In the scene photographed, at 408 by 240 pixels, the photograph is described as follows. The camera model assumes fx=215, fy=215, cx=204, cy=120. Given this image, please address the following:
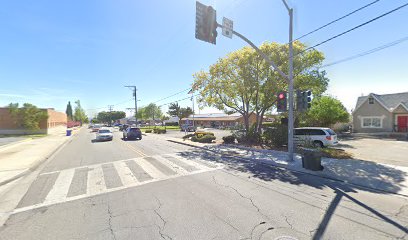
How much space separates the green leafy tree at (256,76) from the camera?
57.7ft

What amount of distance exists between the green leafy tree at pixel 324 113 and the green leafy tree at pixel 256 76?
9816mm

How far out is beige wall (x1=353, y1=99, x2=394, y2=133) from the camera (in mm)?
28205

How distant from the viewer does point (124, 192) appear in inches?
263

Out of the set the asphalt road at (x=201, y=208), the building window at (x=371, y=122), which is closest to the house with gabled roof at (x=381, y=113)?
the building window at (x=371, y=122)

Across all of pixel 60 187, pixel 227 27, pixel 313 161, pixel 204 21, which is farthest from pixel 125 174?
pixel 313 161

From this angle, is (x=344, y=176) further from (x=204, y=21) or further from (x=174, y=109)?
(x=174, y=109)

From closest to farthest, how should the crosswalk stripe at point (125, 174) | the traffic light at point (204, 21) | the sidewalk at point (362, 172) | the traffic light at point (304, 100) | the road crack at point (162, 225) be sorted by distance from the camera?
the road crack at point (162, 225)
the sidewalk at point (362, 172)
the crosswalk stripe at point (125, 174)
the traffic light at point (204, 21)
the traffic light at point (304, 100)

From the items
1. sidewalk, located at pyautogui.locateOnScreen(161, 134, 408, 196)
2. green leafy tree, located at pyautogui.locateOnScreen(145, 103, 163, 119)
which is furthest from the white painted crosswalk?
green leafy tree, located at pyautogui.locateOnScreen(145, 103, 163, 119)

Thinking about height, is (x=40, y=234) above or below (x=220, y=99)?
below

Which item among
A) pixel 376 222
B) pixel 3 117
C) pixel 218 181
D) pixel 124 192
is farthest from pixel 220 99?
pixel 3 117

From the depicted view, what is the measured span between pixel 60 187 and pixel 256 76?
50.9 ft

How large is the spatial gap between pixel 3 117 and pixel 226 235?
4346 cm

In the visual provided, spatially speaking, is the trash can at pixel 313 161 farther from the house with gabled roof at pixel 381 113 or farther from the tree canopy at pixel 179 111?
Result: the tree canopy at pixel 179 111

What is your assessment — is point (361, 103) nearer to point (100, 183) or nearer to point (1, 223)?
point (100, 183)
